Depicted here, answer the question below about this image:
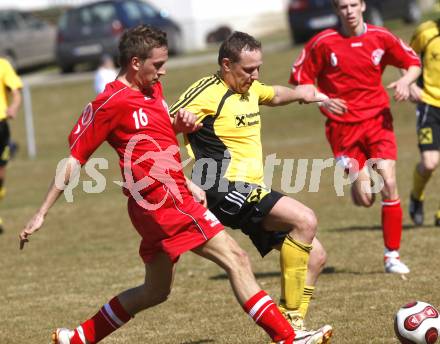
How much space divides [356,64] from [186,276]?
7.50 feet

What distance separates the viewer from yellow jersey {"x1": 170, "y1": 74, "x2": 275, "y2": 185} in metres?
6.38

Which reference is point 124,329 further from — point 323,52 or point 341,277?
point 323,52

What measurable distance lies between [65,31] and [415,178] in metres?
18.5

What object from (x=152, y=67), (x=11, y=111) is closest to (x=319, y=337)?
(x=152, y=67)

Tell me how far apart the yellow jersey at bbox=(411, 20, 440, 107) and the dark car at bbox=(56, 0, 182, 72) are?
58.6ft

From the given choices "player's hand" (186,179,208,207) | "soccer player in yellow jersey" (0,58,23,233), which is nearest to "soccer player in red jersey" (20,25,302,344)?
"player's hand" (186,179,208,207)

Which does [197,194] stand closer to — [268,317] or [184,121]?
[184,121]

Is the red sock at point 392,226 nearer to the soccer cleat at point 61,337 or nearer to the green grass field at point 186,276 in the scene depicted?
the green grass field at point 186,276

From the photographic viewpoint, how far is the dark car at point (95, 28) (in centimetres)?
2736

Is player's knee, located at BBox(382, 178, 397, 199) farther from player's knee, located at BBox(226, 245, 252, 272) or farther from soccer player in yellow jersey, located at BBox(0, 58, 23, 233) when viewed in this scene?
soccer player in yellow jersey, located at BBox(0, 58, 23, 233)

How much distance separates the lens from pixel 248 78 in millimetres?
6297

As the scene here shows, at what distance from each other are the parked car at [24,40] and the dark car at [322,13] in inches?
297

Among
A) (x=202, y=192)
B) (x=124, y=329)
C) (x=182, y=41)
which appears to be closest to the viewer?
(x=202, y=192)

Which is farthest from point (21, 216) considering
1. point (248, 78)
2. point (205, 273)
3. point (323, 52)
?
point (248, 78)
